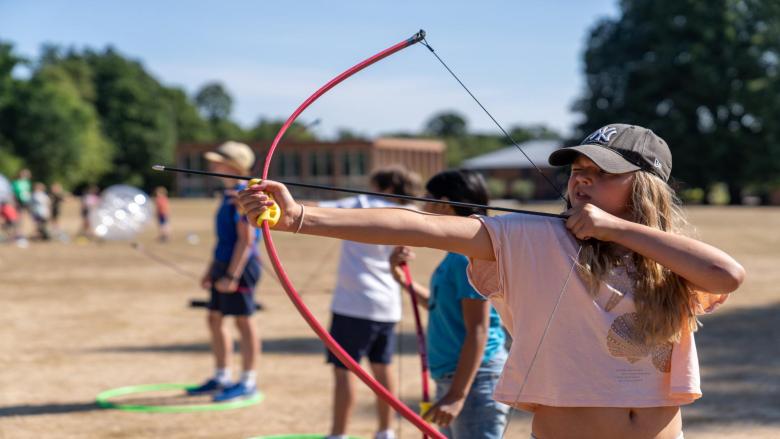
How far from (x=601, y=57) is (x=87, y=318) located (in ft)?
170

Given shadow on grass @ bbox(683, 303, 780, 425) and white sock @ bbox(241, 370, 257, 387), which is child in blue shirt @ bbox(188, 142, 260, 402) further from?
shadow on grass @ bbox(683, 303, 780, 425)

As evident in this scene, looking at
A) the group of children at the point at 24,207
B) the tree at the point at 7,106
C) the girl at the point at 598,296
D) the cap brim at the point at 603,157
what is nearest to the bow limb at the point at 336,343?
the girl at the point at 598,296

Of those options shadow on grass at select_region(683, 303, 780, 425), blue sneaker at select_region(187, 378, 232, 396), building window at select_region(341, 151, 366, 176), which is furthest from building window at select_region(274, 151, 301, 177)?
blue sneaker at select_region(187, 378, 232, 396)

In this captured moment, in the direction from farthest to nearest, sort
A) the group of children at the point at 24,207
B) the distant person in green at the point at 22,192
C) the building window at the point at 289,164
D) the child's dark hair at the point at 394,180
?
the building window at the point at 289,164 < the distant person in green at the point at 22,192 < the group of children at the point at 24,207 < the child's dark hair at the point at 394,180

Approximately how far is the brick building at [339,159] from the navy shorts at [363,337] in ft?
229

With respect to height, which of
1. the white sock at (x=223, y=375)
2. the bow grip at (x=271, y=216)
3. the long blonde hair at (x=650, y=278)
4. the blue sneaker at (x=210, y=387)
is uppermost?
the bow grip at (x=271, y=216)

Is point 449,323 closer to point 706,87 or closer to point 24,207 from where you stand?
point 24,207

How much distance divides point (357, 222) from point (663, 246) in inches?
33.8

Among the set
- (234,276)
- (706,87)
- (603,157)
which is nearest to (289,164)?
(706,87)

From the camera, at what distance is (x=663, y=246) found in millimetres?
2555

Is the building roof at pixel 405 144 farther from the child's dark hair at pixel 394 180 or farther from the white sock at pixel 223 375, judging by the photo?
the child's dark hair at pixel 394 180

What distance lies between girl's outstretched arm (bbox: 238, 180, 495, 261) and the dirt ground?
4.19 m

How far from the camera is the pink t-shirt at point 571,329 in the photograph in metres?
2.64

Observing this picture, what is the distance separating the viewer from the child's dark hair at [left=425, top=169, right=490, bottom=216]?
4363mm
